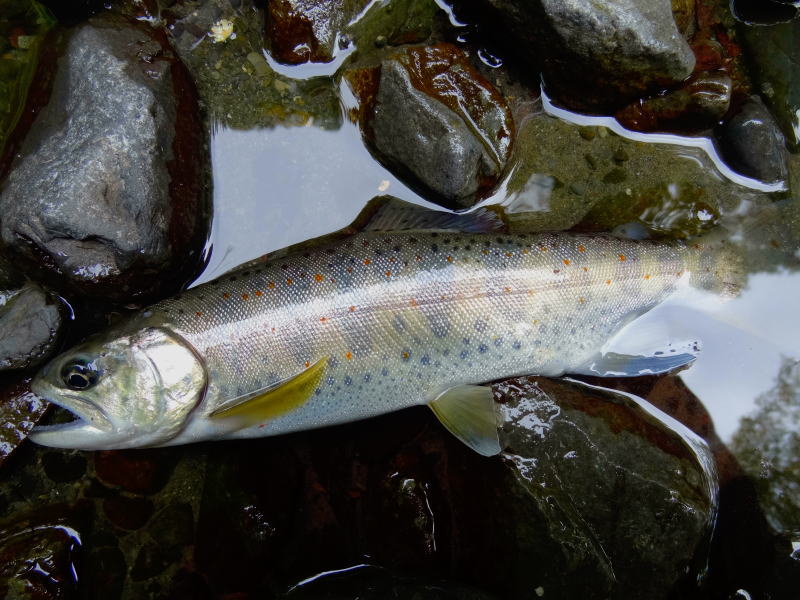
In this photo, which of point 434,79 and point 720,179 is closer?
point 434,79

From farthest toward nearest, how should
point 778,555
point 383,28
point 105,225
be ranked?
1. point 383,28
2. point 778,555
3. point 105,225

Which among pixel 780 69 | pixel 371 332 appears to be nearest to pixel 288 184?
→ pixel 371 332

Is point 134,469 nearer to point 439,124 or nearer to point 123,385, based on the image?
point 123,385

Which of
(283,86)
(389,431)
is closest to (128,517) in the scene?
(389,431)

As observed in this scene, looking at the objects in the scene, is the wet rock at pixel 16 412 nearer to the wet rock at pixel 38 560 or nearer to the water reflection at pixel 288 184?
the wet rock at pixel 38 560

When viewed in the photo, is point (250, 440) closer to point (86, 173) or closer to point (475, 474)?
point (475, 474)

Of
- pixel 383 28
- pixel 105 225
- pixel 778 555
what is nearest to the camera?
pixel 105 225

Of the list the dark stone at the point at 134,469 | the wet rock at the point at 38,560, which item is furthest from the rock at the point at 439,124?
the wet rock at the point at 38,560
